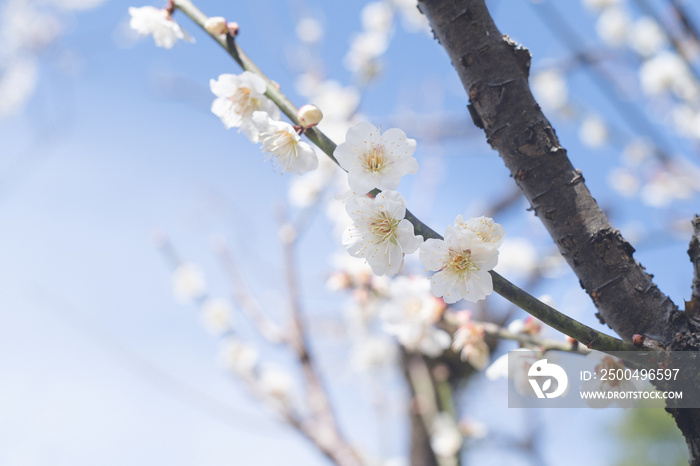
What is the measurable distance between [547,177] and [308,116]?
40 centimetres

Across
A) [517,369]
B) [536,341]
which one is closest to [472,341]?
[517,369]

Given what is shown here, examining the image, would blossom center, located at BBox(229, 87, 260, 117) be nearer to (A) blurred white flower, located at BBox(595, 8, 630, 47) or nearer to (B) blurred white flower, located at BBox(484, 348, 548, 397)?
(B) blurred white flower, located at BBox(484, 348, 548, 397)

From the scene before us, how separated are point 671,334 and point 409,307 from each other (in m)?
0.85

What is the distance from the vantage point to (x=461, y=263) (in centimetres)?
74

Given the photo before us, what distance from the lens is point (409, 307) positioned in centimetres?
150

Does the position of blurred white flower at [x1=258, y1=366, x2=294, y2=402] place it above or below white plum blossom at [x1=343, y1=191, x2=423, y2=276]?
above

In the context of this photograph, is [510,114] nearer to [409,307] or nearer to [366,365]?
[409,307]

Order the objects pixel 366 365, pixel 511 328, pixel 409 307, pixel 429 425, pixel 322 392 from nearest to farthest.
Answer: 1. pixel 511 328
2. pixel 409 307
3. pixel 322 392
4. pixel 429 425
5. pixel 366 365

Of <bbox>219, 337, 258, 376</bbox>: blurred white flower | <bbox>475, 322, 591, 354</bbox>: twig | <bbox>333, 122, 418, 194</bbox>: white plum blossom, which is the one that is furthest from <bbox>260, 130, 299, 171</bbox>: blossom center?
<bbox>219, 337, 258, 376</bbox>: blurred white flower

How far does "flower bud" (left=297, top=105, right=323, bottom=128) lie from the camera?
2.40ft

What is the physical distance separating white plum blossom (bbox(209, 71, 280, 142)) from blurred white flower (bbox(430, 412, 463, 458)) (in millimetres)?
2244

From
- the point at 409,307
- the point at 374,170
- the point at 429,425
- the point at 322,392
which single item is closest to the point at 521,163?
the point at 374,170

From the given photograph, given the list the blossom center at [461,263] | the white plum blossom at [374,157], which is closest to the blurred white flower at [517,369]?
the blossom center at [461,263]

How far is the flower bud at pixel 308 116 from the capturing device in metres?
0.73
